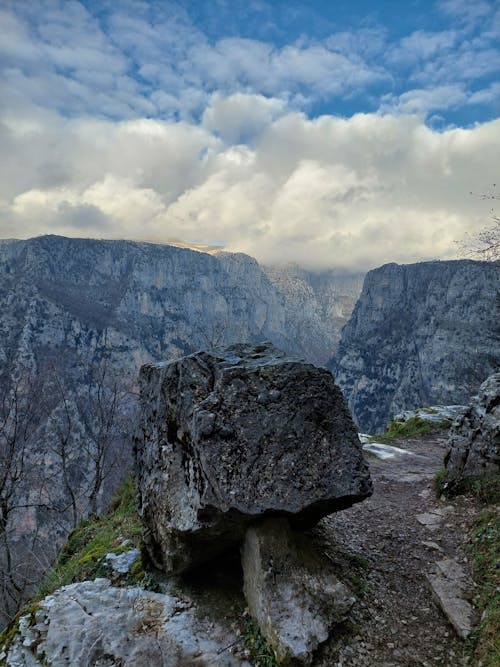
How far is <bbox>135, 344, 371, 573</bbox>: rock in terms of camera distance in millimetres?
6027

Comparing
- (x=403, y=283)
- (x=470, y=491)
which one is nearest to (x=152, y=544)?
(x=470, y=491)

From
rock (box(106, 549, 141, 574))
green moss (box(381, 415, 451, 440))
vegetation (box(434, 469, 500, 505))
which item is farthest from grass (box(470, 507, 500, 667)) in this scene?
green moss (box(381, 415, 451, 440))

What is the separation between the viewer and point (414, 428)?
20719 millimetres

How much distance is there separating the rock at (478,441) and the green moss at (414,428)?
9.57 metres

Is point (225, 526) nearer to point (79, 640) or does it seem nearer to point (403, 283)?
point (79, 640)

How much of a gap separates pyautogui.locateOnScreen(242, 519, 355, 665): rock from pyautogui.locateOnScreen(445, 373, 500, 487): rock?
4.89 m

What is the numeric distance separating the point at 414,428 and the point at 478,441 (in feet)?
38.5

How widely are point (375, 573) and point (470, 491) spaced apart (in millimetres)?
3780

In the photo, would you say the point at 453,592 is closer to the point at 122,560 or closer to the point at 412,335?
the point at 122,560

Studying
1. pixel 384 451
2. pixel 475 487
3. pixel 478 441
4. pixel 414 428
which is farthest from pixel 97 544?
pixel 414 428

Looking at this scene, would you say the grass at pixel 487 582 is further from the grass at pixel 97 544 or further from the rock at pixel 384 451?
the rock at pixel 384 451

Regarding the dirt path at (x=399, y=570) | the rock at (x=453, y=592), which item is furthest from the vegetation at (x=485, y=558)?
the dirt path at (x=399, y=570)

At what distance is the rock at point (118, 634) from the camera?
548 cm

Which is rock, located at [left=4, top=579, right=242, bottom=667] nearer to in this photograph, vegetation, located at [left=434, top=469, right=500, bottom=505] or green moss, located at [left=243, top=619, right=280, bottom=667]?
green moss, located at [left=243, top=619, right=280, bottom=667]
